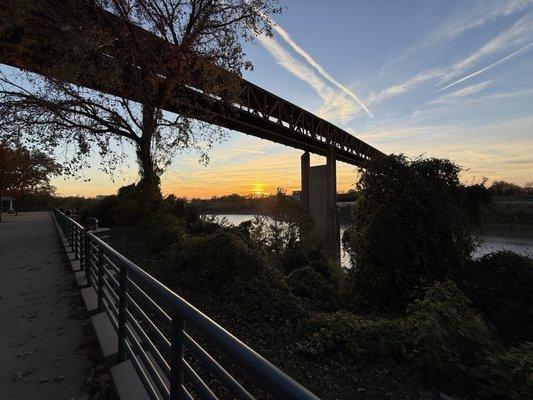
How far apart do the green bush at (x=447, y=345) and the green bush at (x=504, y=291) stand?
2.46 meters

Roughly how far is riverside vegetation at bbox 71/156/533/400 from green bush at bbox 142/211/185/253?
0.15ft

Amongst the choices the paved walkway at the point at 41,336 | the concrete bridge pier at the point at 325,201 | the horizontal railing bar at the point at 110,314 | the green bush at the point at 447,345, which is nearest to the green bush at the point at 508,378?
the green bush at the point at 447,345

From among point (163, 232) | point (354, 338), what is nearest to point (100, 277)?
point (354, 338)

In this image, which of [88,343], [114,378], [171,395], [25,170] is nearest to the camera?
[171,395]

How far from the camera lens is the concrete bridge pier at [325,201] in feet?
146

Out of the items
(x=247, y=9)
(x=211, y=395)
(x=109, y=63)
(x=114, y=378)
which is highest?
(x=247, y=9)

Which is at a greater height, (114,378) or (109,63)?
(109,63)

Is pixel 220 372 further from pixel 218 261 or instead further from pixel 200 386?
pixel 218 261

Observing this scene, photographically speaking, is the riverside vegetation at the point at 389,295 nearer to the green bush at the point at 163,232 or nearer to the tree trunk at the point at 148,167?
the green bush at the point at 163,232

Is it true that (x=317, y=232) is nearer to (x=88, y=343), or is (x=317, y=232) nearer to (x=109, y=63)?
(x=109, y=63)

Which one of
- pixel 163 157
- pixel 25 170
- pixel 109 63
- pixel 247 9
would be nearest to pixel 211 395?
pixel 109 63

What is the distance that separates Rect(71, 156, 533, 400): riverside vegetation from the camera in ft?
14.7

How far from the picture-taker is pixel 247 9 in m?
14.0

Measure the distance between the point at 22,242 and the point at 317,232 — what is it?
33552 millimetres
